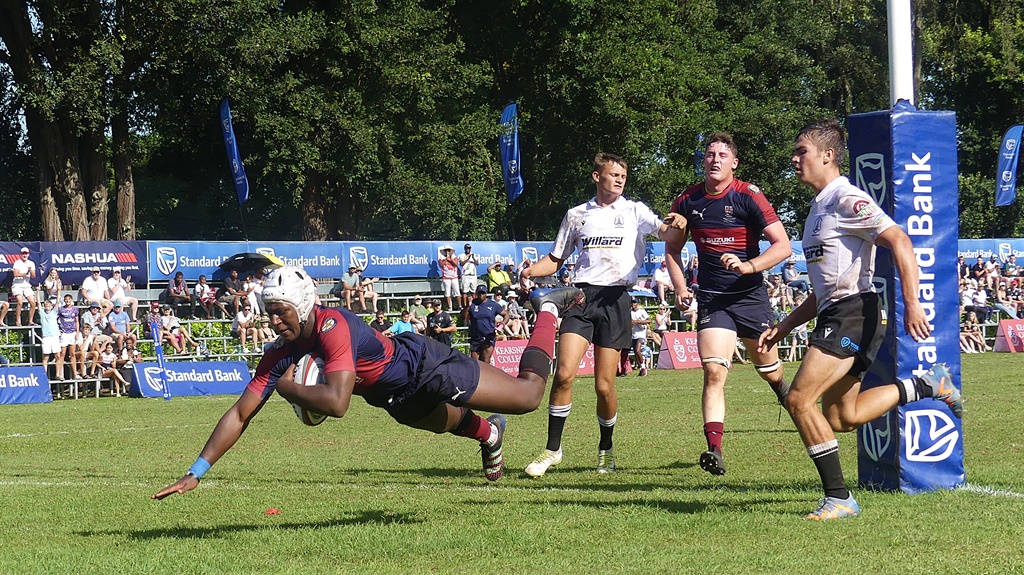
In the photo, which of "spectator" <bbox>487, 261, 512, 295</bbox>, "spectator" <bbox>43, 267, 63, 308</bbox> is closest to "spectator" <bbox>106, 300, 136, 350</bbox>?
"spectator" <bbox>43, 267, 63, 308</bbox>

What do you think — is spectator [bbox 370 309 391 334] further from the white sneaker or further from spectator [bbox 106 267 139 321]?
the white sneaker

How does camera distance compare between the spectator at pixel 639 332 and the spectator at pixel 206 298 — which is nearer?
the spectator at pixel 206 298

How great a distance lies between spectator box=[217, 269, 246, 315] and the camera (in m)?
29.2

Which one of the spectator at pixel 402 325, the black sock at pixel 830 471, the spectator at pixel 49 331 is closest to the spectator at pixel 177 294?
the spectator at pixel 49 331

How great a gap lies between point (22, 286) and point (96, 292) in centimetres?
161

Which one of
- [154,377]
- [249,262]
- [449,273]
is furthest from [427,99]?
[154,377]

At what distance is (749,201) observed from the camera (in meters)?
9.12

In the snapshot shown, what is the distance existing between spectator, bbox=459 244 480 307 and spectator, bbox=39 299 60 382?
11.2 meters

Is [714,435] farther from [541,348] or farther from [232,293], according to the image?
[232,293]

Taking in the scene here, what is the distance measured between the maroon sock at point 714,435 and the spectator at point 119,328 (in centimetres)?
2067

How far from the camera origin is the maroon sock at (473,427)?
8.09 m

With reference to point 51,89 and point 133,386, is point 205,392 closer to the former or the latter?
point 133,386

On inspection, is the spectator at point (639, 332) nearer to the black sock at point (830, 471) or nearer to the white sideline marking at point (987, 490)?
the white sideline marking at point (987, 490)

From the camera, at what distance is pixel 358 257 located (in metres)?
32.3
